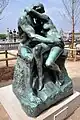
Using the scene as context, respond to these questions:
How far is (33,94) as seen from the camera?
2551 millimetres

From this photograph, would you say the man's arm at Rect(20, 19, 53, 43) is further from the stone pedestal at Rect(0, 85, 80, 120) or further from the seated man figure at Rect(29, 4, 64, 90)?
the stone pedestal at Rect(0, 85, 80, 120)

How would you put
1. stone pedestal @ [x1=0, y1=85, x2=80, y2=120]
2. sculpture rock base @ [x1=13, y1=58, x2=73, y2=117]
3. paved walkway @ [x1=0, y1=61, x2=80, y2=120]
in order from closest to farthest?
sculpture rock base @ [x1=13, y1=58, x2=73, y2=117]
stone pedestal @ [x1=0, y1=85, x2=80, y2=120]
paved walkway @ [x1=0, y1=61, x2=80, y2=120]

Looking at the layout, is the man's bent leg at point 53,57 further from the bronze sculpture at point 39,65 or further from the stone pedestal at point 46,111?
the stone pedestal at point 46,111

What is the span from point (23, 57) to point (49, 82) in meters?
0.53

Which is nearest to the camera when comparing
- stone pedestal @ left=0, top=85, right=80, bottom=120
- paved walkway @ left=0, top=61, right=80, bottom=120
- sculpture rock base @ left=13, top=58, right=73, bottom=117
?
sculpture rock base @ left=13, top=58, right=73, bottom=117

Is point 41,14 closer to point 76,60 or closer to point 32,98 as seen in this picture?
point 32,98

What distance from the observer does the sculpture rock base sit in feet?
8.14

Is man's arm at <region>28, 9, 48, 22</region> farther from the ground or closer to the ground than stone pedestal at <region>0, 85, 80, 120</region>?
farther from the ground

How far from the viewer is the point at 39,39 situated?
2703 millimetres

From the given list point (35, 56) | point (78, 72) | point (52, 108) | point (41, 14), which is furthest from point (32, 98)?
Answer: point (78, 72)

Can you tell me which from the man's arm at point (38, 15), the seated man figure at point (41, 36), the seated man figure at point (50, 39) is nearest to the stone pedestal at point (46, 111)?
the seated man figure at point (41, 36)

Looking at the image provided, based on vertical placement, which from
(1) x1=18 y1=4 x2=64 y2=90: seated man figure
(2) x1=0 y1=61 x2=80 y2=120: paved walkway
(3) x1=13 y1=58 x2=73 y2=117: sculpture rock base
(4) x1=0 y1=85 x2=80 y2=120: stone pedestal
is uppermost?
(1) x1=18 y1=4 x2=64 y2=90: seated man figure

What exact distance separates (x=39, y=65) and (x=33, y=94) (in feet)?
1.28

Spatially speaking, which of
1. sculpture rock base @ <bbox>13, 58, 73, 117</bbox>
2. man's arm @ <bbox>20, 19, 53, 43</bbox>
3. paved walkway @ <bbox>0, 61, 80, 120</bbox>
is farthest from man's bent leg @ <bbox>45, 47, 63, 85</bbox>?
paved walkway @ <bbox>0, 61, 80, 120</bbox>
